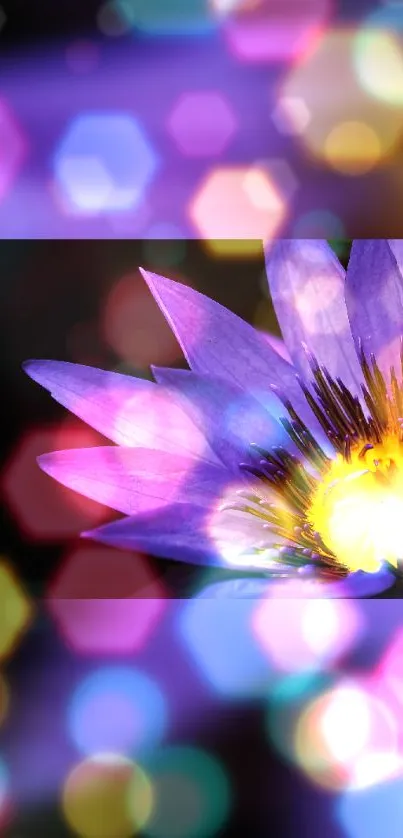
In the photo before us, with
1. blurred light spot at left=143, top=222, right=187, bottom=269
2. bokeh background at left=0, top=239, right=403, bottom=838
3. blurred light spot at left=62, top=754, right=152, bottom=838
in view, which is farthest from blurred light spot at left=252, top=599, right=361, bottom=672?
blurred light spot at left=143, top=222, right=187, bottom=269

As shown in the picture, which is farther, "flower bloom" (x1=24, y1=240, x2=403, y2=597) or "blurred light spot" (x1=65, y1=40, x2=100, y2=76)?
"blurred light spot" (x1=65, y1=40, x2=100, y2=76)

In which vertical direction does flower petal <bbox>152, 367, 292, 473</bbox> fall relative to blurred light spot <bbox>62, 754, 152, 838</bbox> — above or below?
above

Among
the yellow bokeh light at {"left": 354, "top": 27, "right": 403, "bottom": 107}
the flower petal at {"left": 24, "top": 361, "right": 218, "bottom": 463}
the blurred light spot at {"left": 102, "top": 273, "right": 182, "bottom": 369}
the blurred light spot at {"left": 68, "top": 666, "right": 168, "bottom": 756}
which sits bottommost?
the blurred light spot at {"left": 68, "top": 666, "right": 168, "bottom": 756}

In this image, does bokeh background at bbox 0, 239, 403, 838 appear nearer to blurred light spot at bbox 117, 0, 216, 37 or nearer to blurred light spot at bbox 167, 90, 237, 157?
blurred light spot at bbox 167, 90, 237, 157

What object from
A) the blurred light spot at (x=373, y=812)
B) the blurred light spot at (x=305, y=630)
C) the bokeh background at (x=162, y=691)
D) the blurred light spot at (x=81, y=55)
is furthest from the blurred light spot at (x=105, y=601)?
the blurred light spot at (x=81, y=55)

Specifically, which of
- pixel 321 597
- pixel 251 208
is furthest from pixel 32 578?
pixel 251 208

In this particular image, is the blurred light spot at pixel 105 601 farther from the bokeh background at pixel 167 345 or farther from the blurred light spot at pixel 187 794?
the blurred light spot at pixel 187 794

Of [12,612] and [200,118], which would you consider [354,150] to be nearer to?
[200,118]
